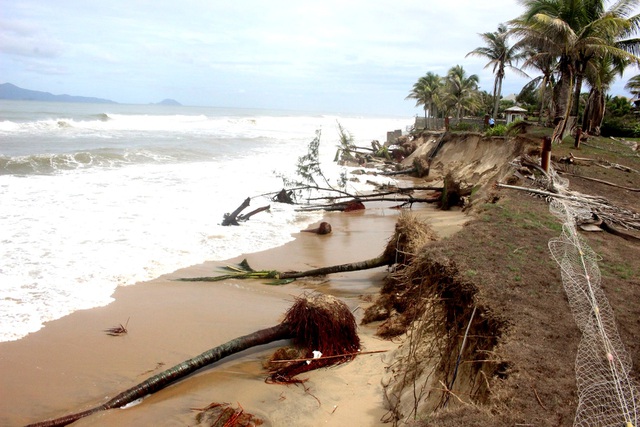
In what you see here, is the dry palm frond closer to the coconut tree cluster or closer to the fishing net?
the fishing net

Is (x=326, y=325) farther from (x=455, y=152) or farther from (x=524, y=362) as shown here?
(x=455, y=152)

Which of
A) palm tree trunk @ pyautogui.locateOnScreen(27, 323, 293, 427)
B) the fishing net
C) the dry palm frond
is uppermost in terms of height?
the fishing net

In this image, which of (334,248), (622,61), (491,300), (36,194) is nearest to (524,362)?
(491,300)

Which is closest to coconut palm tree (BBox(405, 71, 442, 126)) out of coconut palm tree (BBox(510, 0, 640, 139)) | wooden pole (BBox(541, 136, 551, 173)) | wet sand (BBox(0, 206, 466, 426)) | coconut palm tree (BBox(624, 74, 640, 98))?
coconut palm tree (BBox(624, 74, 640, 98))

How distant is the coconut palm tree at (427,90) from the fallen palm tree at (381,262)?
45.7 m

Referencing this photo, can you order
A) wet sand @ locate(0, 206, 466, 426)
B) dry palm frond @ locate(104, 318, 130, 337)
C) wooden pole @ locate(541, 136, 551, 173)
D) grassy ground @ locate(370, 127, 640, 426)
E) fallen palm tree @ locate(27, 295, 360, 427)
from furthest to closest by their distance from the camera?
1. wooden pole @ locate(541, 136, 551, 173)
2. dry palm frond @ locate(104, 318, 130, 337)
3. fallen palm tree @ locate(27, 295, 360, 427)
4. wet sand @ locate(0, 206, 466, 426)
5. grassy ground @ locate(370, 127, 640, 426)

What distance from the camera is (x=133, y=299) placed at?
9.51m

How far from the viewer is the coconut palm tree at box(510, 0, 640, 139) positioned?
21.6m

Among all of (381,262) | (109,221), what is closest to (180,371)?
(381,262)

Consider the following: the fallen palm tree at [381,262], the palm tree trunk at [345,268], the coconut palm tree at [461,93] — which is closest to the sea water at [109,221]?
the fallen palm tree at [381,262]

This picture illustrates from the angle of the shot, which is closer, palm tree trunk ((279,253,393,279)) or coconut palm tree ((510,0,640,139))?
palm tree trunk ((279,253,393,279))

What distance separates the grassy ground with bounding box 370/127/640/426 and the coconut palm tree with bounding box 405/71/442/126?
1876 inches

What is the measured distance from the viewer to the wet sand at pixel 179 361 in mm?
5918

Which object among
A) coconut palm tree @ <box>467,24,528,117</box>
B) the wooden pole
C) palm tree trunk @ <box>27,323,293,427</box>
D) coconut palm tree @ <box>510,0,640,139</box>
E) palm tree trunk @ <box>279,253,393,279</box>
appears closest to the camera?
palm tree trunk @ <box>27,323,293,427</box>
